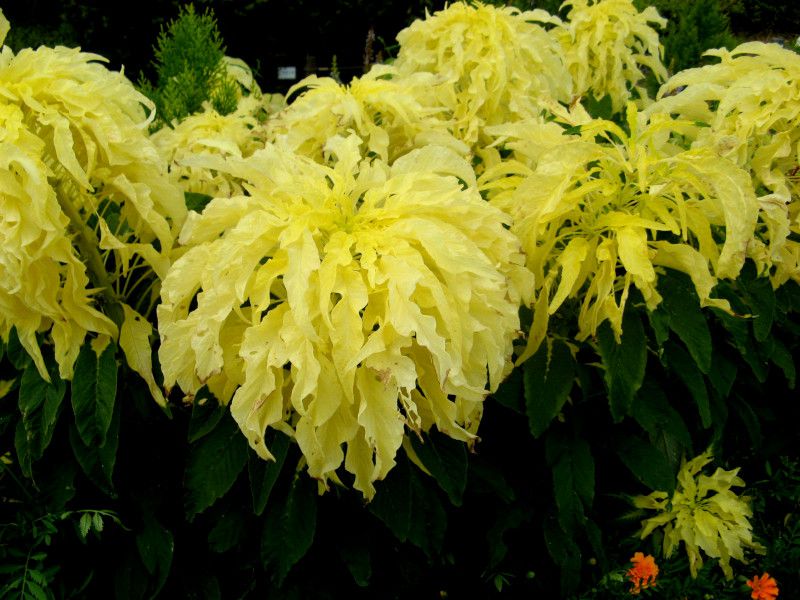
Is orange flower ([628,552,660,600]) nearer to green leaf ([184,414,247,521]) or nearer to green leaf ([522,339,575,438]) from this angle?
green leaf ([522,339,575,438])

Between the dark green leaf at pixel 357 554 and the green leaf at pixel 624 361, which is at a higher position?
the green leaf at pixel 624 361

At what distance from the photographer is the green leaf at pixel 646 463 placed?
151 centimetres

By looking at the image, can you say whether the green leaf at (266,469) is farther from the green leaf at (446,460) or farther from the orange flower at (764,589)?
the orange flower at (764,589)

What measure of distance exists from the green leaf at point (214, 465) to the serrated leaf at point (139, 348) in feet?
0.35

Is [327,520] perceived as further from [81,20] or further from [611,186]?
[81,20]

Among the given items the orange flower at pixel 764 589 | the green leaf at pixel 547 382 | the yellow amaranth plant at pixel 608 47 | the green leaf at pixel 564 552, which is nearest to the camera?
the green leaf at pixel 547 382

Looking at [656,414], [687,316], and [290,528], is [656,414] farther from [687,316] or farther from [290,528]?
[290,528]

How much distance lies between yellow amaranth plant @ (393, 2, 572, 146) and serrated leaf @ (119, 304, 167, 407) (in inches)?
33.8

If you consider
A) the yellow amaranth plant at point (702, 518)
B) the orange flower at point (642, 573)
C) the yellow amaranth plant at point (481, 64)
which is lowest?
the yellow amaranth plant at point (702, 518)

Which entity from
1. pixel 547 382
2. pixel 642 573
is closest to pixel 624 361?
pixel 547 382

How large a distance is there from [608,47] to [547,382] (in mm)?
1598

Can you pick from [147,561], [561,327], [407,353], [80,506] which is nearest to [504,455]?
[561,327]

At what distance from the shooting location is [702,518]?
1923 mm

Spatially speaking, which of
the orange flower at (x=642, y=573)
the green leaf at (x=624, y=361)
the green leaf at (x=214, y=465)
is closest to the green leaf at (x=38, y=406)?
the green leaf at (x=214, y=465)
